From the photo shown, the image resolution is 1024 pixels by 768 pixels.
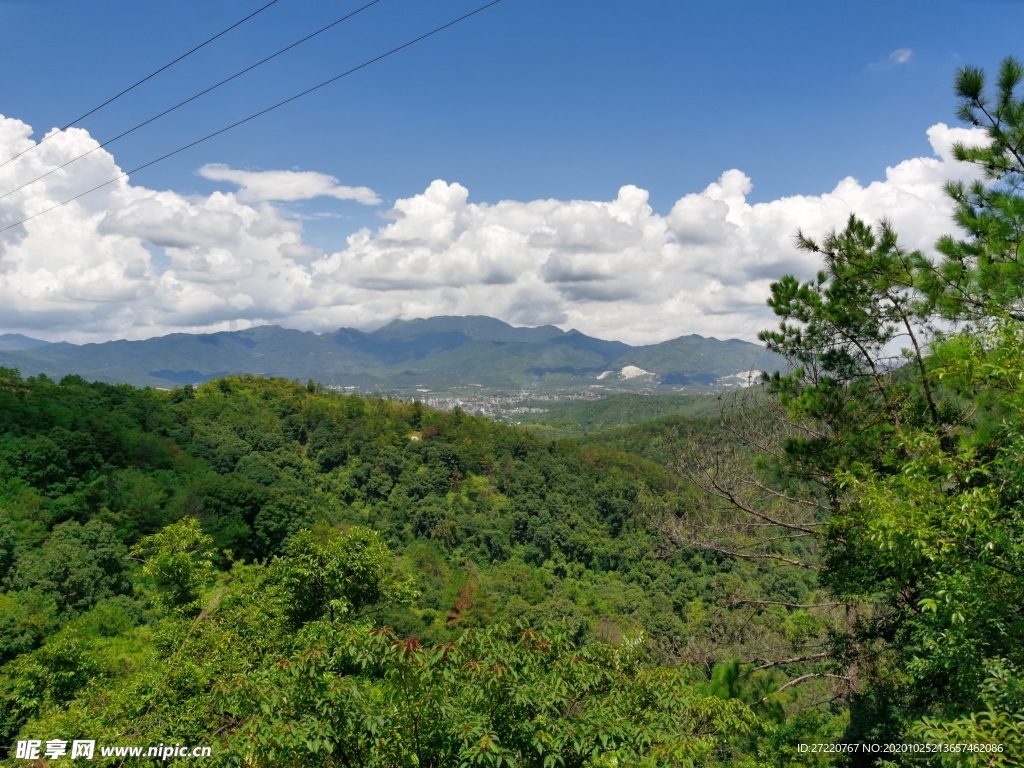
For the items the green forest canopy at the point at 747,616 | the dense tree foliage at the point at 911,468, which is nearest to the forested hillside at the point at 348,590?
the green forest canopy at the point at 747,616

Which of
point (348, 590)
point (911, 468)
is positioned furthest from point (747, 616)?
point (348, 590)

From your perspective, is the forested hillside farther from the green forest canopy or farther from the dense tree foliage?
the dense tree foliage

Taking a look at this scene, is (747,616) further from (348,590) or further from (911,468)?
(348,590)

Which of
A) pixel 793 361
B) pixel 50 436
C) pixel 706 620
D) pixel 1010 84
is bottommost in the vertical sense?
pixel 706 620

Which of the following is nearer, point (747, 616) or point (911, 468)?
point (911, 468)

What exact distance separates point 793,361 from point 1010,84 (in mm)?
3741

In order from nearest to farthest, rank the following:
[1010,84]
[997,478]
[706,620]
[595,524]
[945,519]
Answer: [945,519], [997,478], [1010,84], [706,620], [595,524]

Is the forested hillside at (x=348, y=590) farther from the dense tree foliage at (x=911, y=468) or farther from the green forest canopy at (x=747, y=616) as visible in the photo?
the dense tree foliage at (x=911, y=468)

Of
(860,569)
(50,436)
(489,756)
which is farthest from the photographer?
(50,436)

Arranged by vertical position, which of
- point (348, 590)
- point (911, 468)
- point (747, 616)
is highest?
point (911, 468)

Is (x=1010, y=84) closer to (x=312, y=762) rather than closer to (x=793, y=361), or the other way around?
(x=793, y=361)

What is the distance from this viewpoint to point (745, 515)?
891 cm

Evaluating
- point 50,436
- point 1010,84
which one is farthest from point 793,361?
point 50,436

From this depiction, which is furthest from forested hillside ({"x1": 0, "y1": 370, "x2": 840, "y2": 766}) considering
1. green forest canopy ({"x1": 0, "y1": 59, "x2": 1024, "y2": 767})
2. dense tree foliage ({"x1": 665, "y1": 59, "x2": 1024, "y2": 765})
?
dense tree foliage ({"x1": 665, "y1": 59, "x2": 1024, "y2": 765})
